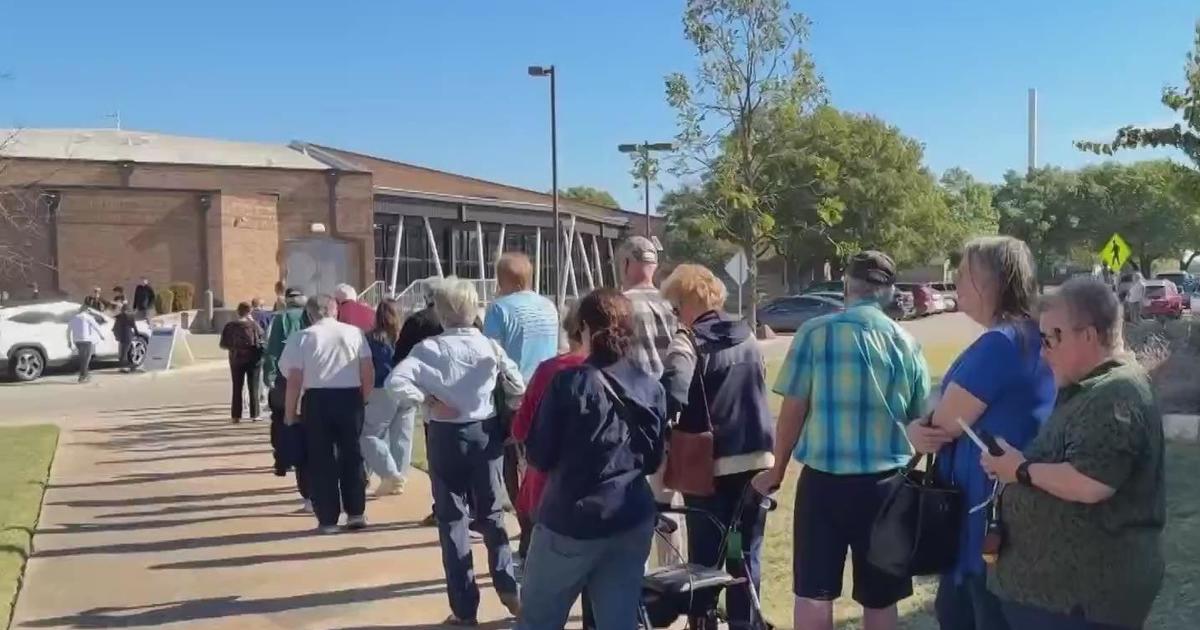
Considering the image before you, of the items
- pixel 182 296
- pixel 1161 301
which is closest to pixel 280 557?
pixel 182 296

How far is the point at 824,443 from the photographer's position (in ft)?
13.9

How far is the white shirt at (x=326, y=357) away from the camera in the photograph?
762 centimetres

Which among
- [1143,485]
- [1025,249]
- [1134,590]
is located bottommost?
[1134,590]

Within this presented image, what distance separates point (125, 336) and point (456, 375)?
20.8 meters

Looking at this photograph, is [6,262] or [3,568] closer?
[3,568]

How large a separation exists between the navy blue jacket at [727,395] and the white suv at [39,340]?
21.1 m

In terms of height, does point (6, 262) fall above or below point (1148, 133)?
below

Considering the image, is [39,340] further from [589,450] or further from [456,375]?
[589,450]

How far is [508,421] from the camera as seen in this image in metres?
6.05

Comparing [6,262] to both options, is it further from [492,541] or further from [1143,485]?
[1143,485]

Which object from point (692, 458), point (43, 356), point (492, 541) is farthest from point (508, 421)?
point (43, 356)

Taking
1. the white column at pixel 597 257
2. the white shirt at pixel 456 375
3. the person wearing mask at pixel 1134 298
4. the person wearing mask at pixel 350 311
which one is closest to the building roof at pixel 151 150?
the white column at pixel 597 257

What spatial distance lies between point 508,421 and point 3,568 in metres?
3.63

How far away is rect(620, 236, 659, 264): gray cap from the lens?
18.3ft
